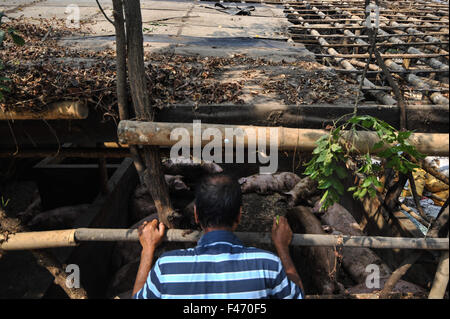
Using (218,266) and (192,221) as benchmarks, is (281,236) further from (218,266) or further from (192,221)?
(192,221)

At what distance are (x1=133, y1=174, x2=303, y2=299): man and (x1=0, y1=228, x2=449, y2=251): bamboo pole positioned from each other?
0.38 meters

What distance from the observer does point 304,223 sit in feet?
15.7

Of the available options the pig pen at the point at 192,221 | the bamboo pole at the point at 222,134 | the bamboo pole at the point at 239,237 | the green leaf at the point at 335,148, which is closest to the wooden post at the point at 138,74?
the bamboo pole at the point at 222,134

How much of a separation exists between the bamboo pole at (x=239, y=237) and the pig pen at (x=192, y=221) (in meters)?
0.60

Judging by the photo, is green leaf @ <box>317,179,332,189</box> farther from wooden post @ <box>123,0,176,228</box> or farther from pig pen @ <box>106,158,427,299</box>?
wooden post @ <box>123,0,176,228</box>

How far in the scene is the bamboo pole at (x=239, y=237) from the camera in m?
2.63

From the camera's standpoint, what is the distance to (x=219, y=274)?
2119 mm

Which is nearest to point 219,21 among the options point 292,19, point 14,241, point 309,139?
point 292,19

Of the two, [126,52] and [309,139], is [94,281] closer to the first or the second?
[126,52]

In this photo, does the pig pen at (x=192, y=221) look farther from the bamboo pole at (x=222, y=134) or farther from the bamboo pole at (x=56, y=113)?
the bamboo pole at (x=56, y=113)

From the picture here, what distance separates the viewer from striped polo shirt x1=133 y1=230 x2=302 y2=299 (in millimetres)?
2096

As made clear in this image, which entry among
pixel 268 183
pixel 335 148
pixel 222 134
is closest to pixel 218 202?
pixel 222 134

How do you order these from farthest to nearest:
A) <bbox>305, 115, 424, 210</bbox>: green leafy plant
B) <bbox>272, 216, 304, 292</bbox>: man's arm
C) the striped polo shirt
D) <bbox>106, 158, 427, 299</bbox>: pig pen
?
<bbox>106, 158, 427, 299</bbox>: pig pen < <bbox>272, 216, 304, 292</bbox>: man's arm < <bbox>305, 115, 424, 210</bbox>: green leafy plant < the striped polo shirt

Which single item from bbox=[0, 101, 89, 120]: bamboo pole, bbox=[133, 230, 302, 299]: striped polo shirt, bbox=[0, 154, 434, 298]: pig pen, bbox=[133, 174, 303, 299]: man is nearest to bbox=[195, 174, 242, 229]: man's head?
bbox=[133, 174, 303, 299]: man
